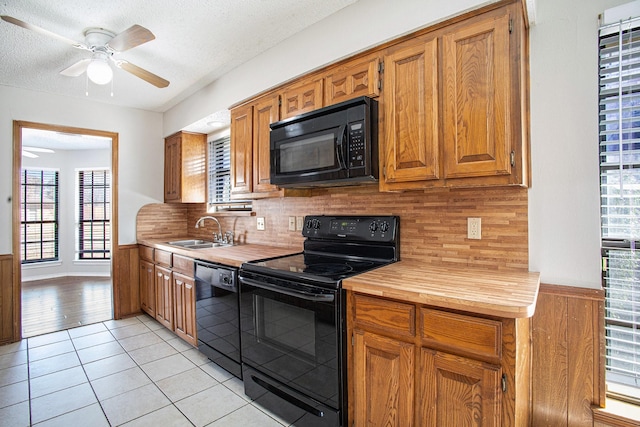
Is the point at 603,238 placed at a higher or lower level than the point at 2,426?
higher

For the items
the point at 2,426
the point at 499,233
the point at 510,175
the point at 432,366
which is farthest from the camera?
the point at 2,426

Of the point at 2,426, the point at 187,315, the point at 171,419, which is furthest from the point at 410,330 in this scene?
the point at 2,426

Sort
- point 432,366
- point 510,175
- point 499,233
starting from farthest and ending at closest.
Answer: point 499,233, point 510,175, point 432,366

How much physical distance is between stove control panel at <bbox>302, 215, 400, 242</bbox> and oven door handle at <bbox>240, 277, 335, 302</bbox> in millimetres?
619

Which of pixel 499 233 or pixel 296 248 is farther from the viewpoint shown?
pixel 296 248

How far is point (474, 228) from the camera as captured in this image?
172cm

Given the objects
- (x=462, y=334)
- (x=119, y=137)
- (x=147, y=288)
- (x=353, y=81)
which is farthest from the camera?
(x=119, y=137)

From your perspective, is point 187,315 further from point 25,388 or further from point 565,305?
point 565,305

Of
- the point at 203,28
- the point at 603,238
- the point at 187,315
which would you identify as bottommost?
the point at 187,315

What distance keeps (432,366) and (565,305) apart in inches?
28.9

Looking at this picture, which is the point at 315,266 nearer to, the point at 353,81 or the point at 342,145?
the point at 342,145

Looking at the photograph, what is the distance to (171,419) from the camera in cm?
192

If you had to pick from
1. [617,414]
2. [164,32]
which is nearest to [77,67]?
[164,32]

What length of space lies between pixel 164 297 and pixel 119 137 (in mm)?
2111
